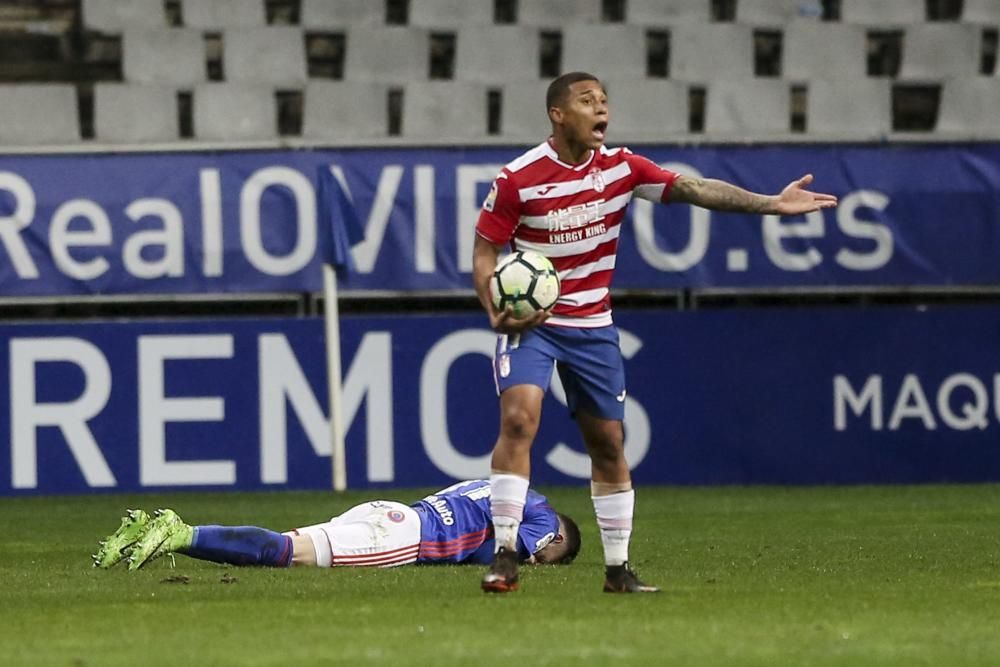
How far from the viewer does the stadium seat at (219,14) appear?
1734 centimetres

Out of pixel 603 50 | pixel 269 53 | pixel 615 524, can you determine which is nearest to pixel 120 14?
pixel 269 53

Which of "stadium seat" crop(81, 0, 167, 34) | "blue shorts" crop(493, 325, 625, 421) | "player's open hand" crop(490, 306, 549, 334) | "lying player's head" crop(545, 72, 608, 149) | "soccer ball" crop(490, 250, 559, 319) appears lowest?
"blue shorts" crop(493, 325, 625, 421)

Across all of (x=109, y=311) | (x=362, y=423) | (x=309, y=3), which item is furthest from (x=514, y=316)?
(x=309, y=3)

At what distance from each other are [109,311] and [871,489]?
594cm

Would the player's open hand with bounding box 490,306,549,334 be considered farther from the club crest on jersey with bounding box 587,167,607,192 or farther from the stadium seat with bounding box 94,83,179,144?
the stadium seat with bounding box 94,83,179,144

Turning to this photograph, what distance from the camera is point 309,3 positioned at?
57.5ft

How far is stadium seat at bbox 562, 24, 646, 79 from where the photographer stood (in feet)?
56.9

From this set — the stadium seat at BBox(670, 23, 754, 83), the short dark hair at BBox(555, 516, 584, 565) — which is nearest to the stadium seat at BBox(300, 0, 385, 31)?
the stadium seat at BBox(670, 23, 754, 83)

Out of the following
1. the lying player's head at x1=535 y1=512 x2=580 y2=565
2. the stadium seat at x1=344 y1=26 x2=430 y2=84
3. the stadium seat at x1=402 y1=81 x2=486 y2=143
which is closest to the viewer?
the lying player's head at x1=535 y1=512 x2=580 y2=565

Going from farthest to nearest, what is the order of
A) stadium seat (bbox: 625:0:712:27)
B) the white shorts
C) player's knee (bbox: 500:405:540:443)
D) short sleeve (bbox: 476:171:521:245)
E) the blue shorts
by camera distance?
stadium seat (bbox: 625:0:712:27)
the white shorts
short sleeve (bbox: 476:171:521:245)
the blue shorts
player's knee (bbox: 500:405:540:443)

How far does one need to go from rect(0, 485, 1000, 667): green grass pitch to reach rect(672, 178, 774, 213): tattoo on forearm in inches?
56.4

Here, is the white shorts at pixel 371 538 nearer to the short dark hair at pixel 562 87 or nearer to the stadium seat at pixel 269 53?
the short dark hair at pixel 562 87

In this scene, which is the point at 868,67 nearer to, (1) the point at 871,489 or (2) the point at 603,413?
(1) the point at 871,489

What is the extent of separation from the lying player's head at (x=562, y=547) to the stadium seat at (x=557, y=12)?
9145 millimetres
